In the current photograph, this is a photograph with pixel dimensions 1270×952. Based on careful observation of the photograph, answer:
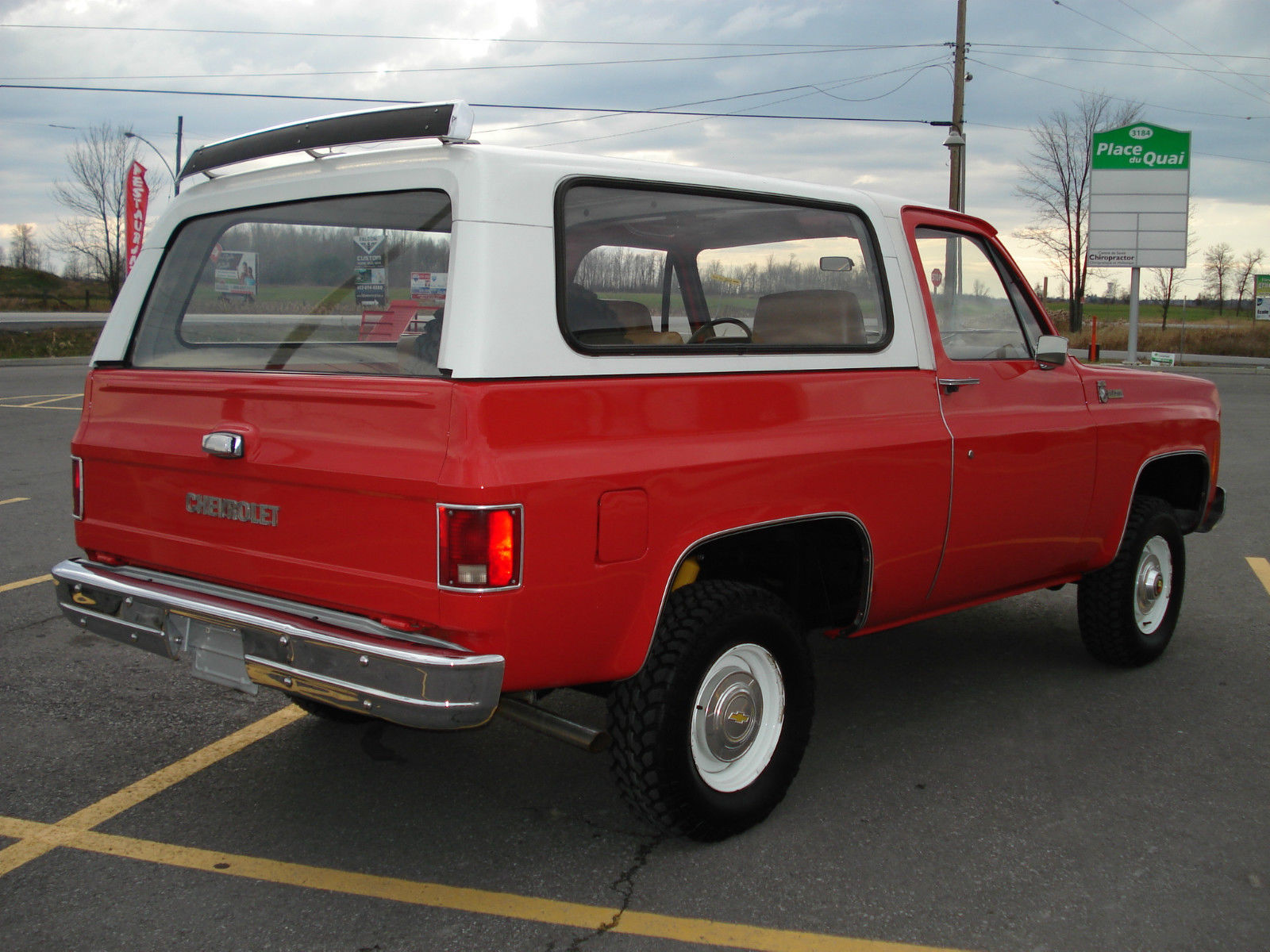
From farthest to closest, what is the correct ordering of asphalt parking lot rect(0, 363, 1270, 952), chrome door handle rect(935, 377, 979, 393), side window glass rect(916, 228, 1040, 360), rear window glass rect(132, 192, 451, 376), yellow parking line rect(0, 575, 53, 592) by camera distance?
1. yellow parking line rect(0, 575, 53, 592)
2. side window glass rect(916, 228, 1040, 360)
3. chrome door handle rect(935, 377, 979, 393)
4. rear window glass rect(132, 192, 451, 376)
5. asphalt parking lot rect(0, 363, 1270, 952)

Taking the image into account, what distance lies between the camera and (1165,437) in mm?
4996

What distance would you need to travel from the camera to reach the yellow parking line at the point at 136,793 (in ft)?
10.7

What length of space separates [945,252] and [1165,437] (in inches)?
59.0

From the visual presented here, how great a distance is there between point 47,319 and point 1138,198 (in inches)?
1339

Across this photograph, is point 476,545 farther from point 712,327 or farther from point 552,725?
point 712,327

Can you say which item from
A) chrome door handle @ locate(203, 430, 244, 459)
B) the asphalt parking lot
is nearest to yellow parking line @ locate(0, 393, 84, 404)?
the asphalt parking lot

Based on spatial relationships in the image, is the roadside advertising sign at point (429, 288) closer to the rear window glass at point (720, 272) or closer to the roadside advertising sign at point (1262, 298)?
the rear window glass at point (720, 272)

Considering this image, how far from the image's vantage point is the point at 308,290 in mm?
3439

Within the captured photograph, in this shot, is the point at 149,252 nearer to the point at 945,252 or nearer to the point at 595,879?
the point at 595,879

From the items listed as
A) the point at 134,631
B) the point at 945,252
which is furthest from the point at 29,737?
the point at 945,252

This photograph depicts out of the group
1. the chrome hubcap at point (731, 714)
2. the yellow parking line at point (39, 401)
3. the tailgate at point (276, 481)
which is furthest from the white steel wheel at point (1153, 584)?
the yellow parking line at point (39, 401)

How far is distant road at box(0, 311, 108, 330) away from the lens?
1329 inches

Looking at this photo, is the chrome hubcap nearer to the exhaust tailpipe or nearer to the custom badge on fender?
the exhaust tailpipe

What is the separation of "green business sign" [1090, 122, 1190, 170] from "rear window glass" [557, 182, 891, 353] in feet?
94.5
